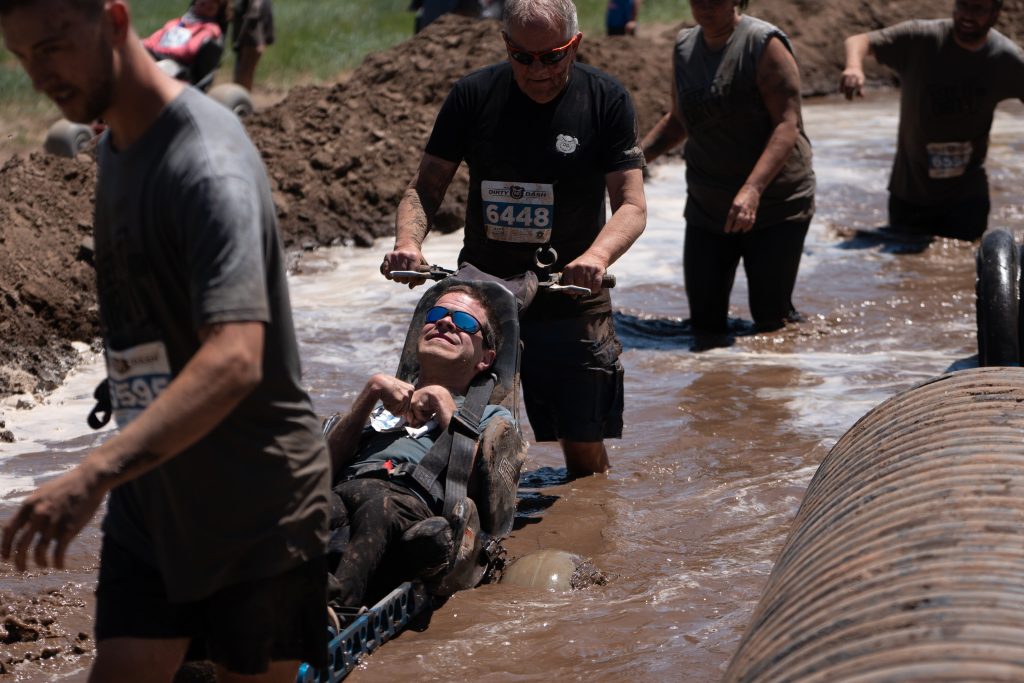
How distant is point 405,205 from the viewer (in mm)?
5895

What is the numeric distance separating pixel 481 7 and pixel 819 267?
678cm

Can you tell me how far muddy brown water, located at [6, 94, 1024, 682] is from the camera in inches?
188

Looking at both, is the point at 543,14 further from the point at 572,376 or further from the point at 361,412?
the point at 361,412

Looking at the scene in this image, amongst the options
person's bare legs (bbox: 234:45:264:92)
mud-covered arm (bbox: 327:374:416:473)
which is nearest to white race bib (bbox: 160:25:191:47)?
person's bare legs (bbox: 234:45:264:92)

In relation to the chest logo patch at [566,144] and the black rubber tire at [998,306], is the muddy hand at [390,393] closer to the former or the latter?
the chest logo patch at [566,144]

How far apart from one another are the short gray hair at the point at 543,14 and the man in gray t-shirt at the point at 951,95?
185 inches

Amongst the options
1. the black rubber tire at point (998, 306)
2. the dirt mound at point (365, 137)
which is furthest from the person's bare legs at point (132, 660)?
the dirt mound at point (365, 137)

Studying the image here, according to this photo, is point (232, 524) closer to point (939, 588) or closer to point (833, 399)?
point (939, 588)

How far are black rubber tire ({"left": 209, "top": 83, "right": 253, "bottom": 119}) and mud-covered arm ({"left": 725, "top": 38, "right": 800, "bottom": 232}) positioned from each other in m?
6.44

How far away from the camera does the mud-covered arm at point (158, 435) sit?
2689 mm

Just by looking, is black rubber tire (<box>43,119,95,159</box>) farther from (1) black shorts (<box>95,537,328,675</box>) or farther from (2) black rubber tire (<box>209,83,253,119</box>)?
(1) black shorts (<box>95,537,328,675</box>)

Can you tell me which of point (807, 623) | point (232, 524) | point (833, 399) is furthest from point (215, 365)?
point (833, 399)

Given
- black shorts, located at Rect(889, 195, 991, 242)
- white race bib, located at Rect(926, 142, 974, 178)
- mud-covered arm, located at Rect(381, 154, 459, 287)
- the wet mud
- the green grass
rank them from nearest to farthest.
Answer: the wet mud → mud-covered arm, located at Rect(381, 154, 459, 287) → white race bib, located at Rect(926, 142, 974, 178) → black shorts, located at Rect(889, 195, 991, 242) → the green grass

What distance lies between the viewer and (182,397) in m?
2.71
